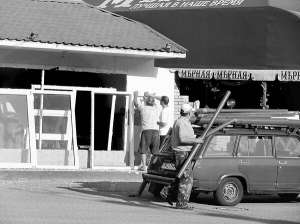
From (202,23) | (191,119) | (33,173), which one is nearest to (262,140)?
(191,119)

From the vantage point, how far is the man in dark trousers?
547 inches

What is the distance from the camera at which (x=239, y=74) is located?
69.9 feet

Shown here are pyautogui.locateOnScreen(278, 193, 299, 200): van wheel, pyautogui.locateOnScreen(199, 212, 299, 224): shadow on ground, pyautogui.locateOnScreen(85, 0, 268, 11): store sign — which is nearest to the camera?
pyautogui.locateOnScreen(199, 212, 299, 224): shadow on ground

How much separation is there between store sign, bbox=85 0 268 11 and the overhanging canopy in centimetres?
3

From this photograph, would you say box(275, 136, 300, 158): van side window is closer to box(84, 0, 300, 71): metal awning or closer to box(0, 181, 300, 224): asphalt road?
box(0, 181, 300, 224): asphalt road

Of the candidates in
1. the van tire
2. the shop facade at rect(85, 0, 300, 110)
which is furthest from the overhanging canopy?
the van tire

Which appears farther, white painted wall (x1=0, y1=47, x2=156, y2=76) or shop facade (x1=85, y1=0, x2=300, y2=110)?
shop facade (x1=85, y1=0, x2=300, y2=110)

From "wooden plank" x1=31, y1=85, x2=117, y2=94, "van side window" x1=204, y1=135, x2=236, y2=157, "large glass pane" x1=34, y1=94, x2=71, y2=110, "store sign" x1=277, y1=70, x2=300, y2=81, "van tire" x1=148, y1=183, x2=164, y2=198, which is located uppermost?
"store sign" x1=277, y1=70, x2=300, y2=81

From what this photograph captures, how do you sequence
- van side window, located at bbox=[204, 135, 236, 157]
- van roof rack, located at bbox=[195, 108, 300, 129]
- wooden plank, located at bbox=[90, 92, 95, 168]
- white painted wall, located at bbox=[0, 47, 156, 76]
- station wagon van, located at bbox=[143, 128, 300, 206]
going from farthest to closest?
1. wooden plank, located at bbox=[90, 92, 95, 168]
2. white painted wall, located at bbox=[0, 47, 156, 76]
3. van roof rack, located at bbox=[195, 108, 300, 129]
4. van side window, located at bbox=[204, 135, 236, 157]
5. station wagon van, located at bbox=[143, 128, 300, 206]

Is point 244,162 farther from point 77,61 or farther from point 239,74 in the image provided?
point 77,61

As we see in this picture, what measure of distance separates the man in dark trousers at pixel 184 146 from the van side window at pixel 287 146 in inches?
72.1

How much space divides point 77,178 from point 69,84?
3.51 metres

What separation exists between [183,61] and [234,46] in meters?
1.44

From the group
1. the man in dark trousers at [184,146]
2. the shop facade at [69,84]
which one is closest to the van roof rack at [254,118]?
the man in dark trousers at [184,146]
